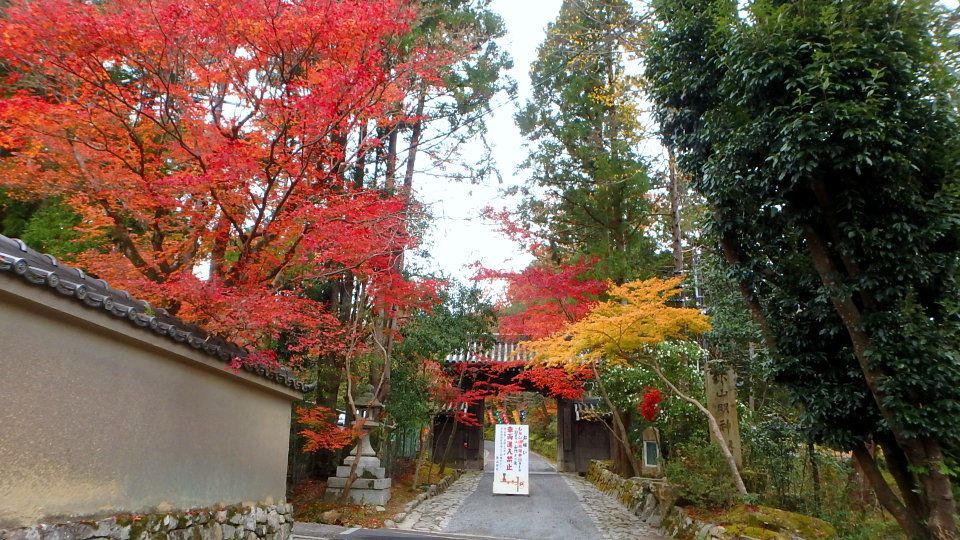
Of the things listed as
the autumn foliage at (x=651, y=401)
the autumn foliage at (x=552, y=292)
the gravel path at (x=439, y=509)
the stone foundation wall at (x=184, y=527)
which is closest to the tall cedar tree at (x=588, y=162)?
the autumn foliage at (x=552, y=292)

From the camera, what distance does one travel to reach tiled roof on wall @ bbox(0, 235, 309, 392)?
391 cm

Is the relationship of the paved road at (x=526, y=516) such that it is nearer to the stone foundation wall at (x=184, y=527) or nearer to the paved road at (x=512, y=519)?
the paved road at (x=512, y=519)

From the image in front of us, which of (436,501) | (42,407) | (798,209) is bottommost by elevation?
(436,501)

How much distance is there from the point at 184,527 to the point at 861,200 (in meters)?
7.79

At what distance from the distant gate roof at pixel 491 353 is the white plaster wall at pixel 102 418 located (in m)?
7.55

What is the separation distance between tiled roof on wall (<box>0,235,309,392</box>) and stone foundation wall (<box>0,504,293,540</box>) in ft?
5.32

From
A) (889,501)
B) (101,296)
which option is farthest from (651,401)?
(101,296)

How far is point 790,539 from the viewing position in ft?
23.5

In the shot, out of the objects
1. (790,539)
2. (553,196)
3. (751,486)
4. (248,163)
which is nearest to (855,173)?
(790,539)

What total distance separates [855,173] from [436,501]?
11.3m

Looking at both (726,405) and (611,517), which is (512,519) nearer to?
(611,517)

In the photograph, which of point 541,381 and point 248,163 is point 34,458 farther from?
point 541,381

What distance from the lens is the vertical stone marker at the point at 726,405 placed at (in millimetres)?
9820

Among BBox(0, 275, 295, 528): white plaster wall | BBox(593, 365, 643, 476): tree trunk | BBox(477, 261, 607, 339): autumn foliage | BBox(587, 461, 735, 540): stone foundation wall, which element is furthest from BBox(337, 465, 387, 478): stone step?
BBox(593, 365, 643, 476): tree trunk
